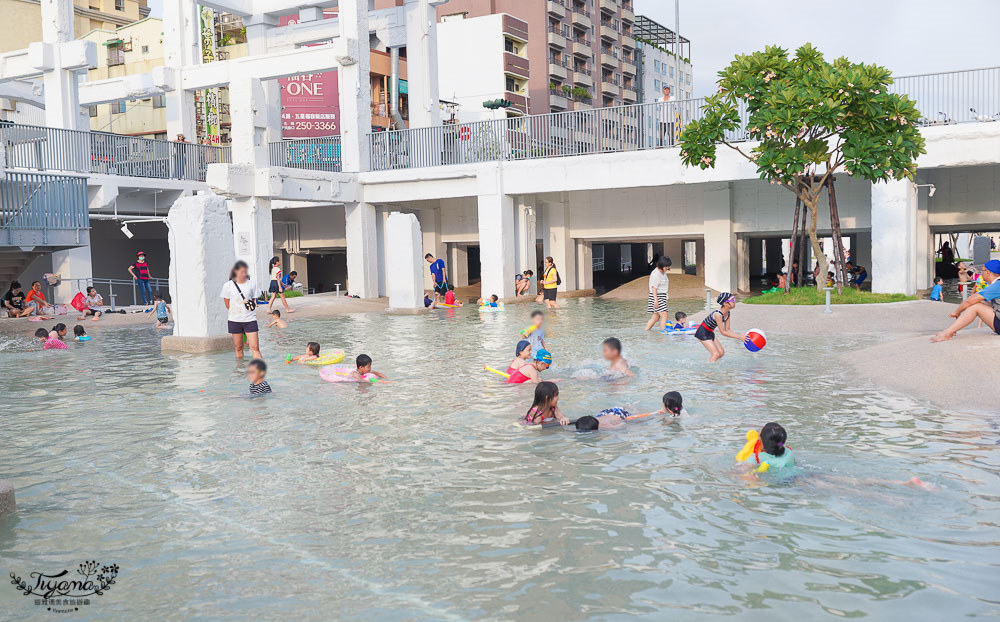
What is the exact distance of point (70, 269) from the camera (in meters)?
28.8

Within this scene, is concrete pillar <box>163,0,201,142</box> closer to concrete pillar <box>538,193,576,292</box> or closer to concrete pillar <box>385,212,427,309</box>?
concrete pillar <box>385,212,427,309</box>

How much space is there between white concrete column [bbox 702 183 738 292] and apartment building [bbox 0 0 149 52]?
44.8 m

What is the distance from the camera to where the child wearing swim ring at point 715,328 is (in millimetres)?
14078

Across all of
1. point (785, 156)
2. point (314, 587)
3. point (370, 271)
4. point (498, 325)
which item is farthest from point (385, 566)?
point (370, 271)

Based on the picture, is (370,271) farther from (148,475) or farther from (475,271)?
(148,475)

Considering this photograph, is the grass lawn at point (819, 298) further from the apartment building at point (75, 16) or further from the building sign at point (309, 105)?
the apartment building at point (75, 16)

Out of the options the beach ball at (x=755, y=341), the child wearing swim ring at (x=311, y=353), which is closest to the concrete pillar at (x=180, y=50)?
the child wearing swim ring at (x=311, y=353)

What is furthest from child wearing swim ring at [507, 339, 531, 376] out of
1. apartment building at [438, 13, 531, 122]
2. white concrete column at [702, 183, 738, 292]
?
apartment building at [438, 13, 531, 122]

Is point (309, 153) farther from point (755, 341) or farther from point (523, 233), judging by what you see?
point (755, 341)

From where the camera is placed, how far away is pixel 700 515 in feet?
21.2

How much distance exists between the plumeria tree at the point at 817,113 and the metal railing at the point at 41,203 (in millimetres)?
19989

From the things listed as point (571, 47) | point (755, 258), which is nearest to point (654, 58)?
point (571, 47)

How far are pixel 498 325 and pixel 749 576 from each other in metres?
17.6

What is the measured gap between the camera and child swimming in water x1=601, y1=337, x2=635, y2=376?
1186cm
